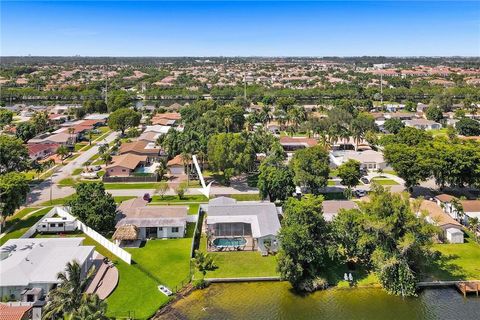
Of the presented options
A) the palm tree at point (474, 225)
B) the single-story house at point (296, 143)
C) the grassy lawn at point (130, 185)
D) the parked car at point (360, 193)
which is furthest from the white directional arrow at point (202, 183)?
the palm tree at point (474, 225)

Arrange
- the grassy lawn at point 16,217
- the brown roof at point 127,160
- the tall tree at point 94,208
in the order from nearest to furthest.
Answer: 1. the tall tree at point 94,208
2. the grassy lawn at point 16,217
3. the brown roof at point 127,160

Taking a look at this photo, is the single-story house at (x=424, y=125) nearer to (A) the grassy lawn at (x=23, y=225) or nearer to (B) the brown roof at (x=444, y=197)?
(B) the brown roof at (x=444, y=197)

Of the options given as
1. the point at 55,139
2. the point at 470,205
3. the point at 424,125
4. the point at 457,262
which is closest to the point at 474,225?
the point at 470,205

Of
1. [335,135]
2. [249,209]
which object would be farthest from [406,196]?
[335,135]

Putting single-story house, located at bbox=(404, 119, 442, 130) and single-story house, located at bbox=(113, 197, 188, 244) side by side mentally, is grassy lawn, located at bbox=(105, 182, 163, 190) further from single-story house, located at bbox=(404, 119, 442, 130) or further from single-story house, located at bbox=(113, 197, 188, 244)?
single-story house, located at bbox=(404, 119, 442, 130)

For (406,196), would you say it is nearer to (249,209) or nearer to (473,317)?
(473,317)

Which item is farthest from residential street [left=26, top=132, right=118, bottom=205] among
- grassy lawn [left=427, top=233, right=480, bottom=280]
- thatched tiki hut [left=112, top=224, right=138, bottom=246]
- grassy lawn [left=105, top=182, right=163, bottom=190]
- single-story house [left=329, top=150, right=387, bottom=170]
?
grassy lawn [left=427, top=233, right=480, bottom=280]
